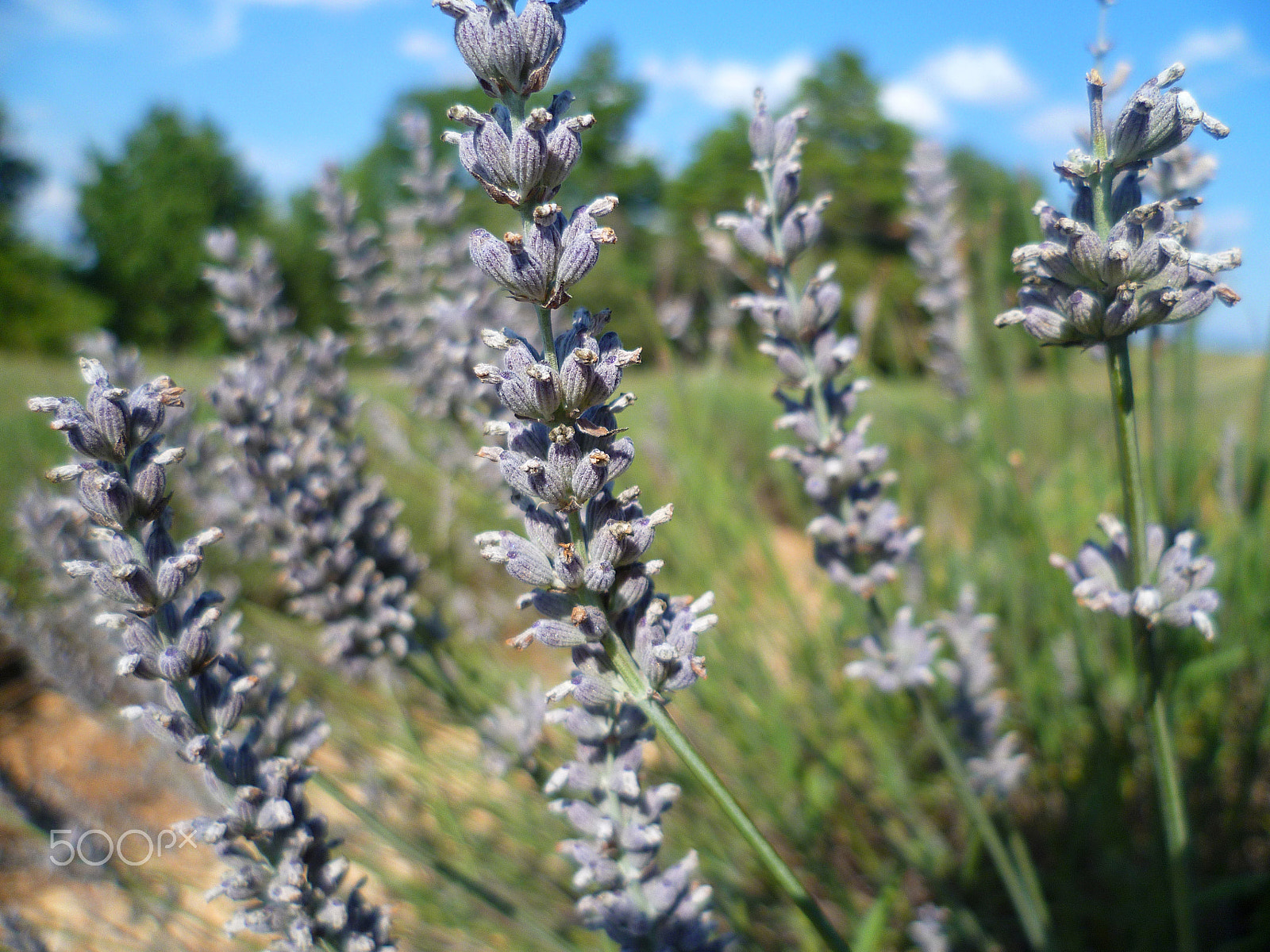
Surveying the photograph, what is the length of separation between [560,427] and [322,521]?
1.02 meters


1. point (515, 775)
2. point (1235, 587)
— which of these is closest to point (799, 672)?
point (515, 775)

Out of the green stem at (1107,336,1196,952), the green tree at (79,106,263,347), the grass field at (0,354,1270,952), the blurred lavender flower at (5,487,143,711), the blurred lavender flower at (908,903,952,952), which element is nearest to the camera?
the green stem at (1107,336,1196,952)

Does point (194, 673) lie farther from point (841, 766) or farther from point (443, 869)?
point (841, 766)

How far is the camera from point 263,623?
7.16 feet

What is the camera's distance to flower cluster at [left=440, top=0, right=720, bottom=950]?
0.69 meters

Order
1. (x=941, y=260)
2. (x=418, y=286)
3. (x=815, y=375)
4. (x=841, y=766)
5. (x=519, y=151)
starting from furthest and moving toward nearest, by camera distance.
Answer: (x=418, y=286) → (x=941, y=260) → (x=841, y=766) → (x=815, y=375) → (x=519, y=151)

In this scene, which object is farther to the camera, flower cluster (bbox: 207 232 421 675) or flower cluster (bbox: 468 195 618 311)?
flower cluster (bbox: 207 232 421 675)

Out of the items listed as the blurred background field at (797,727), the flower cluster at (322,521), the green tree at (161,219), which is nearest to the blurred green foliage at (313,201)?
the green tree at (161,219)

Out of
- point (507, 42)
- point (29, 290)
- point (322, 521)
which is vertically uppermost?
point (29, 290)

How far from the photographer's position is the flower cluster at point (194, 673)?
794 mm

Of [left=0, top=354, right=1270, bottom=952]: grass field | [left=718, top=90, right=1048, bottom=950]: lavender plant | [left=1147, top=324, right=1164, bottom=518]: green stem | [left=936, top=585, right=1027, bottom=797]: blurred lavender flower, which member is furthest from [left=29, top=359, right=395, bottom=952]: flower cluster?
[left=1147, top=324, right=1164, bottom=518]: green stem

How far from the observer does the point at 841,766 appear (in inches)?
88.4

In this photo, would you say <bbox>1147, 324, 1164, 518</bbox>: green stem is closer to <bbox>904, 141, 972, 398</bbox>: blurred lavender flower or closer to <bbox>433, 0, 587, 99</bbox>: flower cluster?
<bbox>904, 141, 972, 398</bbox>: blurred lavender flower

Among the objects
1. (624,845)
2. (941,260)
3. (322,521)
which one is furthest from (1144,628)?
(941,260)
